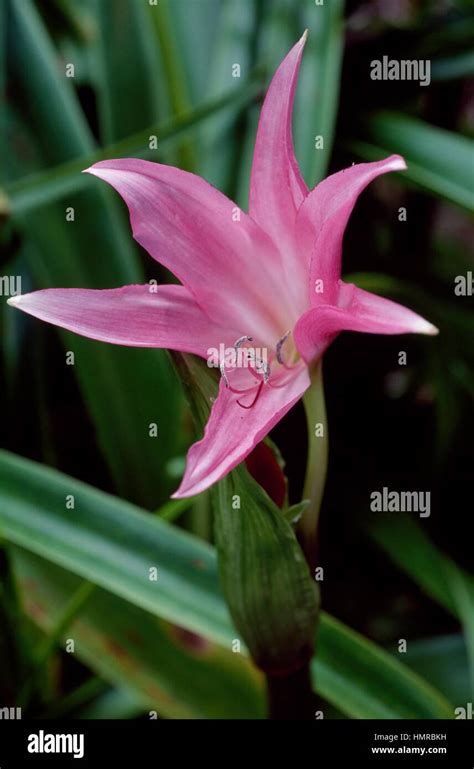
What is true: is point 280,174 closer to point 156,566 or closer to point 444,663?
point 156,566

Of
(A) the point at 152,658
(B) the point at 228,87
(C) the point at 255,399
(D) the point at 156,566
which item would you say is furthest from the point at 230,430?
(B) the point at 228,87

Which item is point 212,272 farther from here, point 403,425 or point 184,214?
point 403,425

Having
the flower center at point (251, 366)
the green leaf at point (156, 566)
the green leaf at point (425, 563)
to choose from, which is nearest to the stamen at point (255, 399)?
the flower center at point (251, 366)

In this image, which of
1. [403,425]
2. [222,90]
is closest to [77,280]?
[222,90]

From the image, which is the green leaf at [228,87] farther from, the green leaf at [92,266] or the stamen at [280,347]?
the stamen at [280,347]

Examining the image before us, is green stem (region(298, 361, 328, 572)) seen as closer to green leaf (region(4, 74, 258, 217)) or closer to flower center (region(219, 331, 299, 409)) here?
flower center (region(219, 331, 299, 409))

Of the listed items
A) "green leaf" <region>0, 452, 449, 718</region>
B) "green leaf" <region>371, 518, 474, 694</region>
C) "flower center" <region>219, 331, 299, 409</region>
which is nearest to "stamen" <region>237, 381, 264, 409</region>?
"flower center" <region>219, 331, 299, 409</region>

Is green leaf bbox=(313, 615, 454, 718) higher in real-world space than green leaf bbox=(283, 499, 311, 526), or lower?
lower
